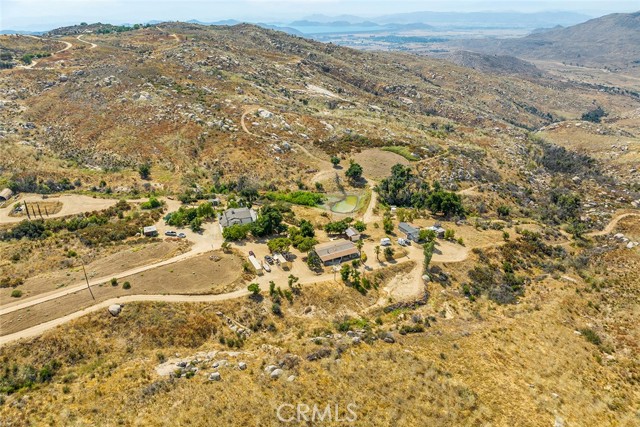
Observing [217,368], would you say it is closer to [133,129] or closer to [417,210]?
[417,210]

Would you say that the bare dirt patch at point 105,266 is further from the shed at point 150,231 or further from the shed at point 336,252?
the shed at point 336,252

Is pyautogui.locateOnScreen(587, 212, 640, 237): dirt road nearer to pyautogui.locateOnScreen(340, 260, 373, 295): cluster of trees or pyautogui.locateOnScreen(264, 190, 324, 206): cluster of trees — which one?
pyautogui.locateOnScreen(340, 260, 373, 295): cluster of trees

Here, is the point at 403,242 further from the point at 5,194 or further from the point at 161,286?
the point at 5,194

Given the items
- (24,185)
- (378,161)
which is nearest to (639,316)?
(378,161)

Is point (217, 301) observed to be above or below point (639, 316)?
above

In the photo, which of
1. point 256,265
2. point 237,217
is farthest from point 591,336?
point 237,217

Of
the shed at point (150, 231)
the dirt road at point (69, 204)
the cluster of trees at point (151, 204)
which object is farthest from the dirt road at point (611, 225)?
the dirt road at point (69, 204)

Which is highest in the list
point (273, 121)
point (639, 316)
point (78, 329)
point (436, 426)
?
point (273, 121)
